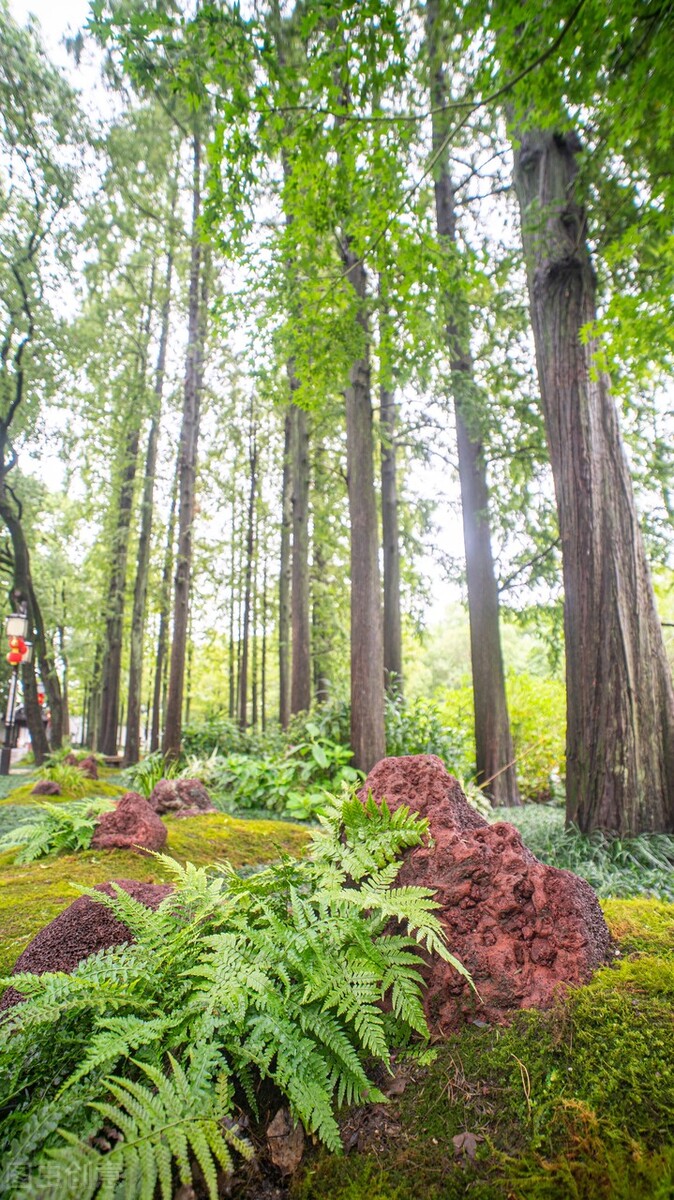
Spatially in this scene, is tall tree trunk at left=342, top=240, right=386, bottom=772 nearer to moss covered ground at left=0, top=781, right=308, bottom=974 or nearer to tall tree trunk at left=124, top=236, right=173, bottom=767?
moss covered ground at left=0, top=781, right=308, bottom=974

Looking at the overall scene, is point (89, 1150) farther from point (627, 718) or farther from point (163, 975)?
point (627, 718)

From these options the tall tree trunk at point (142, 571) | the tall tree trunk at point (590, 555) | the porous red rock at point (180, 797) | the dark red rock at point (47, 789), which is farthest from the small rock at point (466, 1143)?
the tall tree trunk at point (142, 571)

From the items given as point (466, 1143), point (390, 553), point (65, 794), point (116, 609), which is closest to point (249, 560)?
point (116, 609)

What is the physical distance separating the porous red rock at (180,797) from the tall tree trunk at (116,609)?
37.3 feet

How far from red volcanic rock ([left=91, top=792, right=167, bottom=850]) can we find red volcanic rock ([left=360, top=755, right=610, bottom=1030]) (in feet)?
7.67

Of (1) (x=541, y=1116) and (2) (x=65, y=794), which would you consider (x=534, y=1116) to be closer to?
(1) (x=541, y=1116)

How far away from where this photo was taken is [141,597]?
14781 mm

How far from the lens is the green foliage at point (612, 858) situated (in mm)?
3576

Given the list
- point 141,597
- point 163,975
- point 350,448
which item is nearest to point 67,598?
point 141,597

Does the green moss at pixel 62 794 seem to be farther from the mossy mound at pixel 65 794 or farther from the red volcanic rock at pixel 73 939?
the red volcanic rock at pixel 73 939

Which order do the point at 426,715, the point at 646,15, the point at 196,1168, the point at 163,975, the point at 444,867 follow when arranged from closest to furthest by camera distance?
1. the point at 196,1168
2. the point at 163,975
3. the point at 444,867
4. the point at 646,15
5. the point at 426,715

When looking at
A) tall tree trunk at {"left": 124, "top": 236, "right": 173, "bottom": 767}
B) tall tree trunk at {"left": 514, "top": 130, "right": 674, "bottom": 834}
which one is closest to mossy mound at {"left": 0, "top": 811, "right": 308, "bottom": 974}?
tall tree trunk at {"left": 514, "top": 130, "right": 674, "bottom": 834}

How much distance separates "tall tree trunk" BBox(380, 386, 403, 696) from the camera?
1155 centimetres

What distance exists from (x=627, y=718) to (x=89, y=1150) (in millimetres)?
4483
